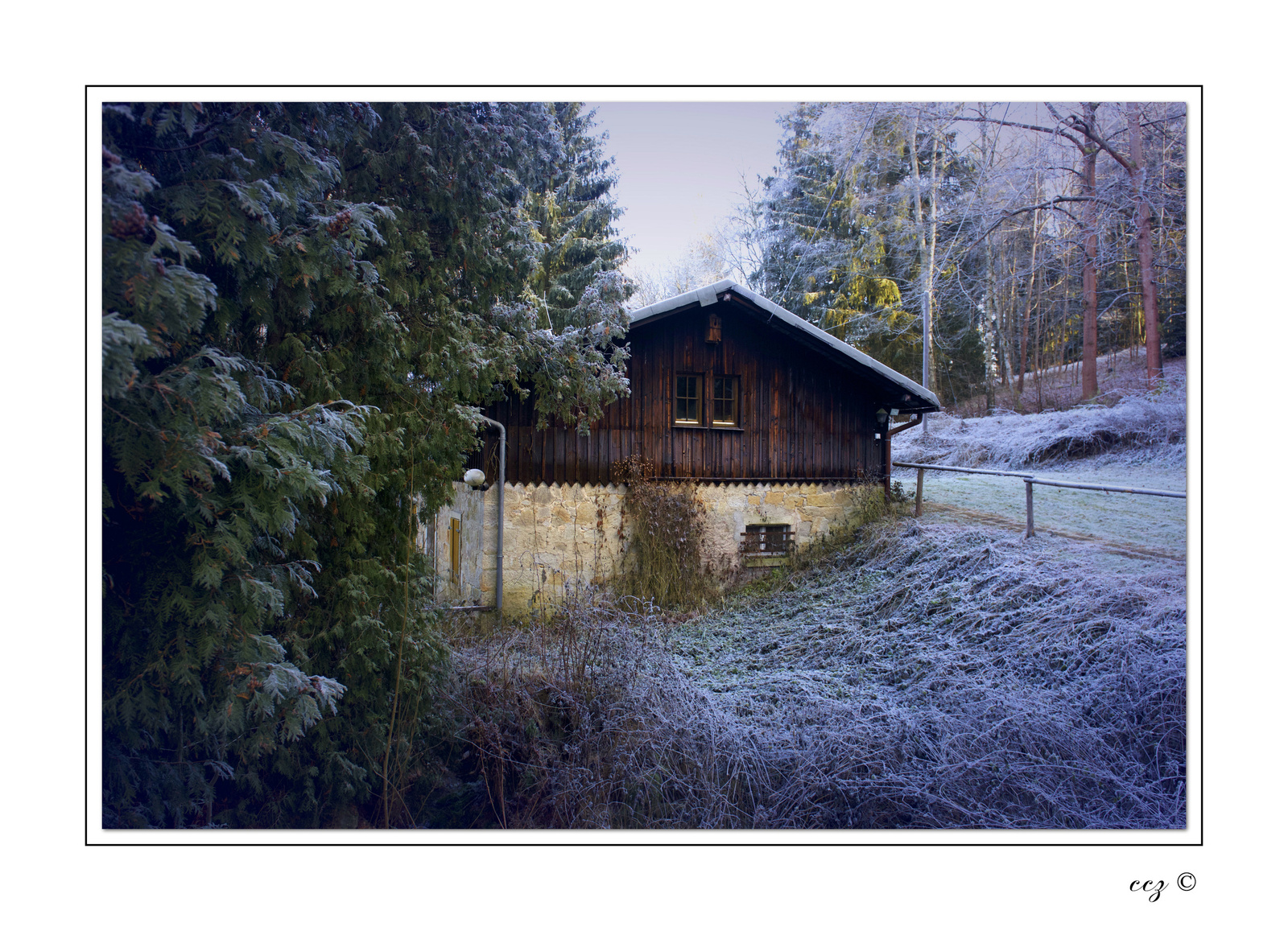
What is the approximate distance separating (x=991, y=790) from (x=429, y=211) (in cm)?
366

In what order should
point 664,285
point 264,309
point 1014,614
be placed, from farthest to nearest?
point 664,285 < point 1014,614 < point 264,309

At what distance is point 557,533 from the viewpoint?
5.45 meters

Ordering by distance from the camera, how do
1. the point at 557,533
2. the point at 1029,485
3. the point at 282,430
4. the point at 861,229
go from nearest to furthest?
the point at 282,430
the point at 1029,485
the point at 861,229
the point at 557,533

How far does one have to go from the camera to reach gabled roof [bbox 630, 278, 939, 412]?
508cm

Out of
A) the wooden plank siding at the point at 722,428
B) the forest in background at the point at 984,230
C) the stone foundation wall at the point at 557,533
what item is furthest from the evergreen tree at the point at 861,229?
the stone foundation wall at the point at 557,533

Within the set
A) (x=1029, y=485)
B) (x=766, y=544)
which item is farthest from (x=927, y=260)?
(x=766, y=544)

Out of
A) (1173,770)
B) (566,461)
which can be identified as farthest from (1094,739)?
(566,461)

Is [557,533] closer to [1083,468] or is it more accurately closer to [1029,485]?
[1029,485]

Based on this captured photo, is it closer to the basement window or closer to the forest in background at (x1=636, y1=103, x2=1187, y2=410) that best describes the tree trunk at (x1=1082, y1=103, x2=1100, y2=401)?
the forest in background at (x1=636, y1=103, x2=1187, y2=410)

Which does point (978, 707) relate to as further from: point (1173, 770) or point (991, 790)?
point (1173, 770)

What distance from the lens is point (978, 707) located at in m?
2.82

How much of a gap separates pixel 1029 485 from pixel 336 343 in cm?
486

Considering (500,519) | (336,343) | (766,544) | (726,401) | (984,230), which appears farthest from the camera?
(766,544)

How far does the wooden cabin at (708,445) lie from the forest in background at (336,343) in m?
1.86
